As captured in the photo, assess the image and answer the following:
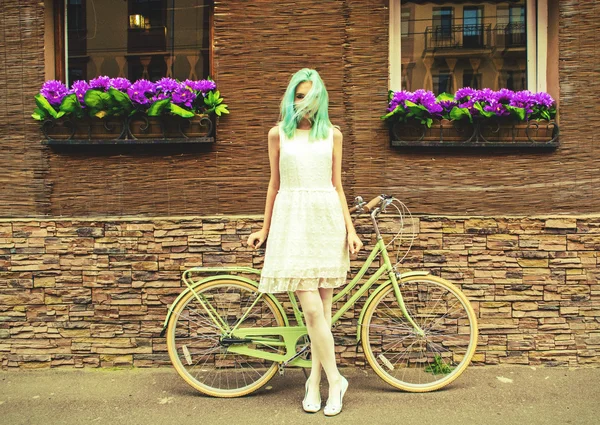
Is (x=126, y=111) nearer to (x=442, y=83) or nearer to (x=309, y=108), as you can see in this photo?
(x=309, y=108)

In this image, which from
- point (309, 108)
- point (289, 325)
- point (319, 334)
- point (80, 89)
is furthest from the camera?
point (80, 89)

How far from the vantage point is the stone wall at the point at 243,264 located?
183 inches

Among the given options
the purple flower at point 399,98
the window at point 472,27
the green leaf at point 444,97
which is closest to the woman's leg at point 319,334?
the purple flower at point 399,98

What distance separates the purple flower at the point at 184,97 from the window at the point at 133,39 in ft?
1.05

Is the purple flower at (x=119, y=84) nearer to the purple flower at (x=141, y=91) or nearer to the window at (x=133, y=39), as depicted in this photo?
the purple flower at (x=141, y=91)

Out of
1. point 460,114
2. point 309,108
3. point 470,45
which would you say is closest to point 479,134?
point 460,114

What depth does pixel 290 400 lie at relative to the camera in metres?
4.02

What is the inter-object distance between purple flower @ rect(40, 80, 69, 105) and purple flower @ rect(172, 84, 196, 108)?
2.84ft

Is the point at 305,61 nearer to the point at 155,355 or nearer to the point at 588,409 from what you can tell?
the point at 155,355

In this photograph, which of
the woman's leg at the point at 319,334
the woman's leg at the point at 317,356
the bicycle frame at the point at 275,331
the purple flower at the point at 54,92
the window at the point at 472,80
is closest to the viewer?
the woman's leg at the point at 319,334

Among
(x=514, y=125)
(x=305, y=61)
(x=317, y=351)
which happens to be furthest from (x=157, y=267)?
(x=514, y=125)

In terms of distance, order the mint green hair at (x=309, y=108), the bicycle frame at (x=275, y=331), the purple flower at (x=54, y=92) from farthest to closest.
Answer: the purple flower at (x=54, y=92), the bicycle frame at (x=275, y=331), the mint green hair at (x=309, y=108)

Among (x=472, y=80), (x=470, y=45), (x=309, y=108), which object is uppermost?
(x=470, y=45)

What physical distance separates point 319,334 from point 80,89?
2.70 meters
